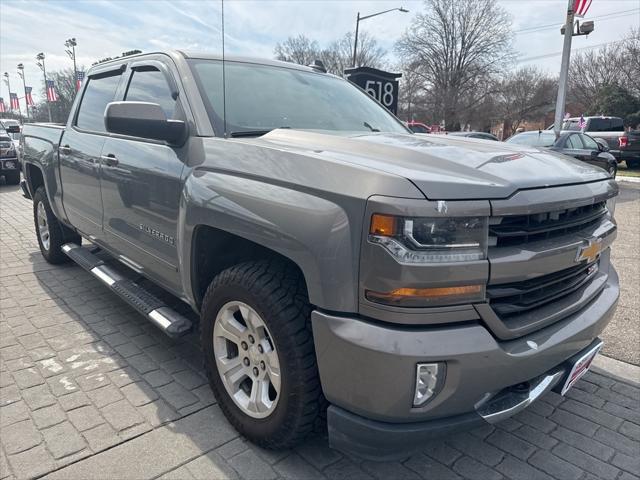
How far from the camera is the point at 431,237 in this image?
1.66 metres

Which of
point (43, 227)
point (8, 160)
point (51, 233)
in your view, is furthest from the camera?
point (8, 160)

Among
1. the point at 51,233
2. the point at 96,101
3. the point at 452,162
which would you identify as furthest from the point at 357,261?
the point at 51,233

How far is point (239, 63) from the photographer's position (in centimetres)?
313

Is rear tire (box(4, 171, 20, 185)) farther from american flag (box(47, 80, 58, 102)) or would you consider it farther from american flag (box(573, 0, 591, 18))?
american flag (box(47, 80, 58, 102))

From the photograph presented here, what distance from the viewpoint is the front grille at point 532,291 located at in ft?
5.91

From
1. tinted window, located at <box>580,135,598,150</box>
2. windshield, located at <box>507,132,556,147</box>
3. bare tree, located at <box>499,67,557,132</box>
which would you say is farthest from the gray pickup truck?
bare tree, located at <box>499,67,557,132</box>

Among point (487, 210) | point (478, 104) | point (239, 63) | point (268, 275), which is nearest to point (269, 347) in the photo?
point (268, 275)

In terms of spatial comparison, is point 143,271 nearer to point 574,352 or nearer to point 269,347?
point 269,347

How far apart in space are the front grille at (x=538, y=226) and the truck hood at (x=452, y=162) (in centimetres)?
12

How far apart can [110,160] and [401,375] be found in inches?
103

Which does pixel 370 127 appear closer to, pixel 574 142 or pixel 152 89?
pixel 152 89

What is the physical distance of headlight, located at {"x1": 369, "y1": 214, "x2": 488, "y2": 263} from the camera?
64.4 inches

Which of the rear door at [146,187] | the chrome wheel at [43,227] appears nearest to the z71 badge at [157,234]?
the rear door at [146,187]

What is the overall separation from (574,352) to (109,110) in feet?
8.72
